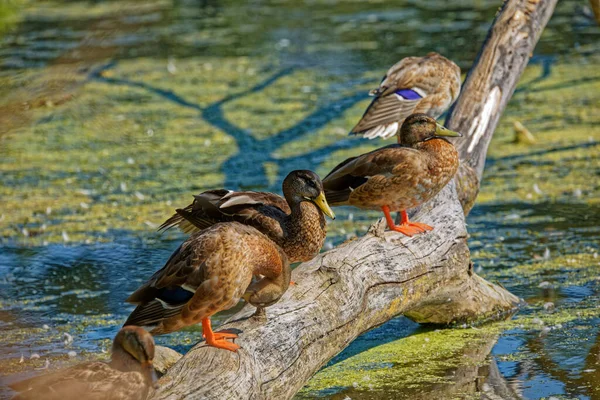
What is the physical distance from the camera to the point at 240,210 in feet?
13.6

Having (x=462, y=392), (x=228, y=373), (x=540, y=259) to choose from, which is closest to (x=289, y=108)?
(x=540, y=259)

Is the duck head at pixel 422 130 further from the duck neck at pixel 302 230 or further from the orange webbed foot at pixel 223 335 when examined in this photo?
the orange webbed foot at pixel 223 335

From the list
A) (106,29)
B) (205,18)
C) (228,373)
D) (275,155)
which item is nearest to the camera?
(106,29)

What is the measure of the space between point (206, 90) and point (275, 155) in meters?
2.57

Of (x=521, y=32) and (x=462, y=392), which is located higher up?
(x=521, y=32)

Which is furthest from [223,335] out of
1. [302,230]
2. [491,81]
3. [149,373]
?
[491,81]

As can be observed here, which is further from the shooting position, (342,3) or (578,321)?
(342,3)

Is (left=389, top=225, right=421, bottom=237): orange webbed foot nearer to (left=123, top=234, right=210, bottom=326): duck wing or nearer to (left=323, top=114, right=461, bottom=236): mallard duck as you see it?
(left=323, top=114, right=461, bottom=236): mallard duck

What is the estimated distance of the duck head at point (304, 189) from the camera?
4137mm

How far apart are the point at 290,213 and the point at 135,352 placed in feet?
4.33

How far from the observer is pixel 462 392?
416cm

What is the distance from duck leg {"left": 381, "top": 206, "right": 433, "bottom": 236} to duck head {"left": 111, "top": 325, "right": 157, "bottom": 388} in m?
1.87

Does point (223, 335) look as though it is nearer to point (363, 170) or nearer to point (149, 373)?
point (149, 373)

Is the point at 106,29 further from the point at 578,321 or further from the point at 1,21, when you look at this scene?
the point at 578,321
